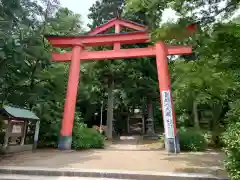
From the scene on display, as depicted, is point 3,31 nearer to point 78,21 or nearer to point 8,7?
point 8,7

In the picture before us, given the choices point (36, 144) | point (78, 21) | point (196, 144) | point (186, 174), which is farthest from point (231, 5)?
point (78, 21)

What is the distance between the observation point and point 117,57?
34.6 ft

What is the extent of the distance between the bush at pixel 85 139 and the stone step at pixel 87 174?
15.5 feet

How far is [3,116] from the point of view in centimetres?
856

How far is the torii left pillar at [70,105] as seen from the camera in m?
9.82

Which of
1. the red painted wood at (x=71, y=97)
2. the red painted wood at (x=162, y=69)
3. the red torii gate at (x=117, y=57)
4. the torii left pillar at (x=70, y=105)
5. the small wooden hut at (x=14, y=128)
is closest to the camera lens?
the small wooden hut at (x=14, y=128)

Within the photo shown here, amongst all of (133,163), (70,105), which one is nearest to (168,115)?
(133,163)

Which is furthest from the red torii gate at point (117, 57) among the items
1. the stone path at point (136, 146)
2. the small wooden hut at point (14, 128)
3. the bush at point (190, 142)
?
the stone path at point (136, 146)

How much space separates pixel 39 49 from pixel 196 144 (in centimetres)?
821

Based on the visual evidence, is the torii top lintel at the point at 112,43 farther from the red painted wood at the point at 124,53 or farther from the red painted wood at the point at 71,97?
the red painted wood at the point at 71,97

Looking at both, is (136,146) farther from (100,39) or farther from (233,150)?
(233,150)

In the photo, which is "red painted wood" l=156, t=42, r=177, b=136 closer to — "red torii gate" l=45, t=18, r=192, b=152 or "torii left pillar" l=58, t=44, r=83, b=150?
"red torii gate" l=45, t=18, r=192, b=152

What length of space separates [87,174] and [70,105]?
5.36 meters

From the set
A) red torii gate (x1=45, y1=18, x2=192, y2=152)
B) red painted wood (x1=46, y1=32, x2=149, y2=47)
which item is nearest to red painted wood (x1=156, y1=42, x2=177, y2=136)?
red torii gate (x1=45, y1=18, x2=192, y2=152)
